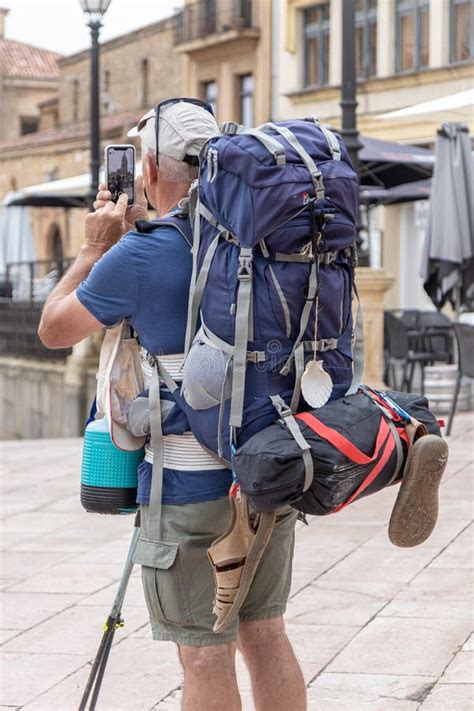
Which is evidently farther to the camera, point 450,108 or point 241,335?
point 450,108

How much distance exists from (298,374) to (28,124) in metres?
59.2

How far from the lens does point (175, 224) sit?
3148 millimetres

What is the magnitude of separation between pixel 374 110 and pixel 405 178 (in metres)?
12.7

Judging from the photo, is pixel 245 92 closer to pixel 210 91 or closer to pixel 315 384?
pixel 210 91

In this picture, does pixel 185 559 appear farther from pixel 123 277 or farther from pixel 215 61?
pixel 215 61

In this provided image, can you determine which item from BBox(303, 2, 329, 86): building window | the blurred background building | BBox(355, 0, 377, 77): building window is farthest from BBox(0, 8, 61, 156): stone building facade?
BBox(355, 0, 377, 77): building window

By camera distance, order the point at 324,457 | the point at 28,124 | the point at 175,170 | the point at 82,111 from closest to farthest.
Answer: the point at 324,457 < the point at 175,170 < the point at 82,111 < the point at 28,124

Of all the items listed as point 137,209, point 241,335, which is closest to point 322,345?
point 241,335

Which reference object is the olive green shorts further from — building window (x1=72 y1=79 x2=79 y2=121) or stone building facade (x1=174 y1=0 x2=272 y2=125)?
building window (x1=72 y1=79 x2=79 y2=121)

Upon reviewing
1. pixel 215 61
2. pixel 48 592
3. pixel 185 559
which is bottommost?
pixel 48 592

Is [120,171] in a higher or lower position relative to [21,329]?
higher

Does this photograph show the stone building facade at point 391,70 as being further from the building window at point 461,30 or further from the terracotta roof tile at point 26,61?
the terracotta roof tile at point 26,61

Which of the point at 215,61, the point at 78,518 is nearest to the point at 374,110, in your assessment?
the point at 215,61

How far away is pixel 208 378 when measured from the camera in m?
2.95
